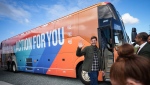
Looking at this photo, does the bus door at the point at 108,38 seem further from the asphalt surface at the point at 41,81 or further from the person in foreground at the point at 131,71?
the person in foreground at the point at 131,71

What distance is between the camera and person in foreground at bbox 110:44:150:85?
38.3 inches

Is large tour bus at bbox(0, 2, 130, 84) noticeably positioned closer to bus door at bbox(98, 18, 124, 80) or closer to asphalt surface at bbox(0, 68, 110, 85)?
bus door at bbox(98, 18, 124, 80)

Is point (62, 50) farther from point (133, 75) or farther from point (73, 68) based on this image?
point (133, 75)

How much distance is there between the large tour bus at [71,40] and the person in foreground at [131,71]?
3.72 m

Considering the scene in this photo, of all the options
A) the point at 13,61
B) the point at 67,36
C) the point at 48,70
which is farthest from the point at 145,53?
the point at 13,61

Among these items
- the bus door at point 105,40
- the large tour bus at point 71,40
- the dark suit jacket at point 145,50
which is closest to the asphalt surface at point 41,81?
the large tour bus at point 71,40

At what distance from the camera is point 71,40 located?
802 centimetres

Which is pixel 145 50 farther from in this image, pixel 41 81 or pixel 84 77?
pixel 41 81

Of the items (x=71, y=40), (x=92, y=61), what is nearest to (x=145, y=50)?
(x=92, y=61)

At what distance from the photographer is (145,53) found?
3406 millimetres

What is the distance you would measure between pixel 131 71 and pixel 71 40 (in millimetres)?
7056

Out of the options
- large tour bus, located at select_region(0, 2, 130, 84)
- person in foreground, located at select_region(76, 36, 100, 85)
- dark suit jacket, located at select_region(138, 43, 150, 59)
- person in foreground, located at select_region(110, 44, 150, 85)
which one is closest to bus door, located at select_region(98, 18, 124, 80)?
large tour bus, located at select_region(0, 2, 130, 84)

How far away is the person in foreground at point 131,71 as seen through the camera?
0.97m

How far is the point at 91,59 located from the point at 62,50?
4335mm
